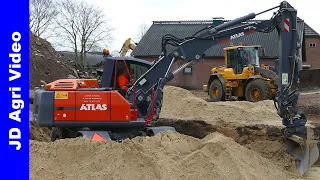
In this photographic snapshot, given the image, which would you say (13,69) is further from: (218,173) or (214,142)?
(214,142)

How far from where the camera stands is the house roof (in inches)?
1307

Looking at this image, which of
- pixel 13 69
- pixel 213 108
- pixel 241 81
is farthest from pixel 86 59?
pixel 13 69

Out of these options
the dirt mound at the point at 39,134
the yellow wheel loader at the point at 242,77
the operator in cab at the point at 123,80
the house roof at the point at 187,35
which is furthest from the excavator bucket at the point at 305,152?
the house roof at the point at 187,35

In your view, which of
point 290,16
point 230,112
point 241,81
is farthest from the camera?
point 241,81

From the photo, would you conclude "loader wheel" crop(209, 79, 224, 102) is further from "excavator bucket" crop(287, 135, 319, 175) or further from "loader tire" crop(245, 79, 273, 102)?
"excavator bucket" crop(287, 135, 319, 175)

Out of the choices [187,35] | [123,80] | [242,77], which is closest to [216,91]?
[242,77]

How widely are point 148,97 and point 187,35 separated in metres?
26.2

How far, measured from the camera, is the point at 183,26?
3650 centimetres

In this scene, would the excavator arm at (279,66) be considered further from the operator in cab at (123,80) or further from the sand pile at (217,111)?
the sand pile at (217,111)

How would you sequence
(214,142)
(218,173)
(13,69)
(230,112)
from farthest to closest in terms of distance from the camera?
(230,112), (214,142), (218,173), (13,69)

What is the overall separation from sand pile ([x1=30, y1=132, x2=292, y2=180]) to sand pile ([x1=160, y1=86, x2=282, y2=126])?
4586 millimetres

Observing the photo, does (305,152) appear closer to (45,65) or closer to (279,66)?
(279,66)

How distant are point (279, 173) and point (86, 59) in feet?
113

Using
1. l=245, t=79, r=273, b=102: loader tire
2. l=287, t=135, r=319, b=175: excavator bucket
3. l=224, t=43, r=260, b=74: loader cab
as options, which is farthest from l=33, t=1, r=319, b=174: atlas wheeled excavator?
l=224, t=43, r=260, b=74: loader cab
